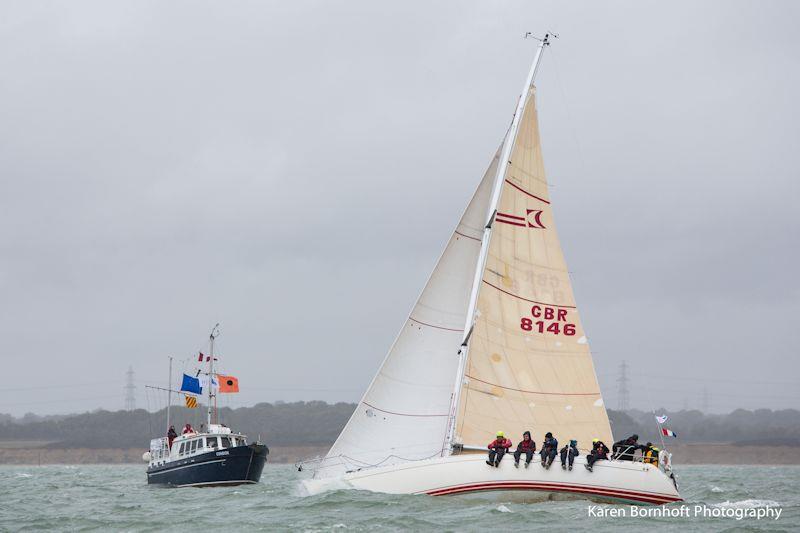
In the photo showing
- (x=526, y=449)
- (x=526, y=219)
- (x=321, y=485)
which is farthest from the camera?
(x=526, y=219)

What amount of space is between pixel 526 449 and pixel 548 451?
2.12ft

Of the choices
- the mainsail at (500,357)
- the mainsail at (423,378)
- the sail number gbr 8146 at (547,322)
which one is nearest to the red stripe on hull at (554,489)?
the mainsail at (423,378)

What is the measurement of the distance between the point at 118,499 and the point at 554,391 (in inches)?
876

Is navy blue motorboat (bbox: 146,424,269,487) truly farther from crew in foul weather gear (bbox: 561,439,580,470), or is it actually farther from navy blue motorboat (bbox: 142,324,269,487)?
crew in foul weather gear (bbox: 561,439,580,470)

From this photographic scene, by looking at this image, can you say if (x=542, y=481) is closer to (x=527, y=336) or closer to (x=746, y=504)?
(x=527, y=336)

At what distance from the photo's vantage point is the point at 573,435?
3325 centimetres

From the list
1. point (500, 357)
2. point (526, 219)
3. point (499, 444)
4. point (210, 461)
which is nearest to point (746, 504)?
point (500, 357)

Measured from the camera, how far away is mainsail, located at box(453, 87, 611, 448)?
108ft

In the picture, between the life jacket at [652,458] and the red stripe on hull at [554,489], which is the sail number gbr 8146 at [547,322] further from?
the red stripe on hull at [554,489]

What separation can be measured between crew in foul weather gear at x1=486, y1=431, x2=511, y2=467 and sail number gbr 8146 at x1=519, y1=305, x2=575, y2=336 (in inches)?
180

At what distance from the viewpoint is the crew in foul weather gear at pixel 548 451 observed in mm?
30406

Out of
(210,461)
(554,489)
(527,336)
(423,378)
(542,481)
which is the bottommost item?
(554,489)

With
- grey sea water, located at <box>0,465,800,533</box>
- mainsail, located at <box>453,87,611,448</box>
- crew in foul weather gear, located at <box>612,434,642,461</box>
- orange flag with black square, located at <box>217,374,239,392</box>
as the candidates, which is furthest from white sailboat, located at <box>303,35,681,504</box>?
orange flag with black square, located at <box>217,374,239,392</box>

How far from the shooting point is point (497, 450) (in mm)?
30234
